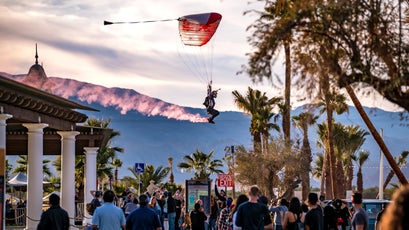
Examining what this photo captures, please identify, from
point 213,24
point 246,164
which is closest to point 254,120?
point 246,164

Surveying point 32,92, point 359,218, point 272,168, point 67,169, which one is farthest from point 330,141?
point 359,218

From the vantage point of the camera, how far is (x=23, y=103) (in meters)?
29.7

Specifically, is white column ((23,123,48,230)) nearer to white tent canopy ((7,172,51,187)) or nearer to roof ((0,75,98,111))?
roof ((0,75,98,111))

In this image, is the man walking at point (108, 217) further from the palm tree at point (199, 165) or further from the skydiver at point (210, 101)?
the palm tree at point (199, 165)

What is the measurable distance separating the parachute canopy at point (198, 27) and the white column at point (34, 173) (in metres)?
10.4

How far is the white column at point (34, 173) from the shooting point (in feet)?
106

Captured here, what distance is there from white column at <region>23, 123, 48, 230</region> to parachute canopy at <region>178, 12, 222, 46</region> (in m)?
10.4

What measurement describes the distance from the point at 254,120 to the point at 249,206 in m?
55.5

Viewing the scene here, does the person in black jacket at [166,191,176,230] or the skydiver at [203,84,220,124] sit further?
the skydiver at [203,84,220,124]

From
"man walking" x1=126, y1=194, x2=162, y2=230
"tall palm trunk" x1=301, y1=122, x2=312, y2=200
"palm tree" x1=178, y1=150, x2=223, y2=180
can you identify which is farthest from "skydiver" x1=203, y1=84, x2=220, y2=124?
"palm tree" x1=178, y1=150, x2=223, y2=180

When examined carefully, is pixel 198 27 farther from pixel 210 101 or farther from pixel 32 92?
pixel 32 92

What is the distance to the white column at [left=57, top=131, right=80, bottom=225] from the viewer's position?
38.0 metres

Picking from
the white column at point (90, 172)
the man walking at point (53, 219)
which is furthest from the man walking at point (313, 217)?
the white column at point (90, 172)

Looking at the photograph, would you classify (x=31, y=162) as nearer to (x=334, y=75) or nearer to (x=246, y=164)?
(x=334, y=75)
